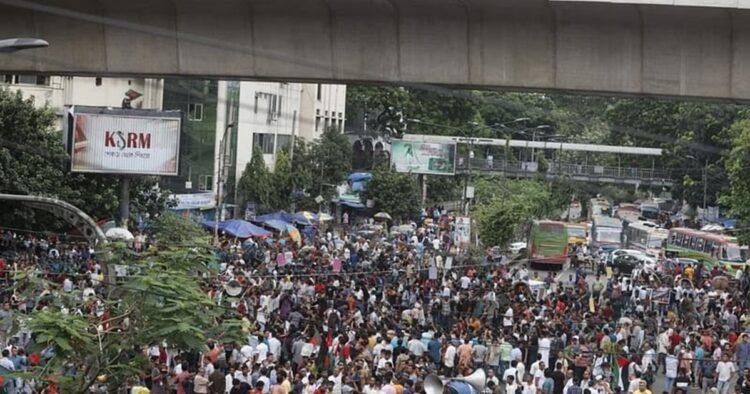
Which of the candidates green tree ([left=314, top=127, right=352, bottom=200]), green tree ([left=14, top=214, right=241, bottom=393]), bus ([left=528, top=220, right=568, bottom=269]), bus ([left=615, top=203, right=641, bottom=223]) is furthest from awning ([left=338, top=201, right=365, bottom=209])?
green tree ([left=14, top=214, right=241, bottom=393])

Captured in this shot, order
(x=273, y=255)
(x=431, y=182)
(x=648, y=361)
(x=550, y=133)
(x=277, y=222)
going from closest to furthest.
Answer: (x=648, y=361)
(x=273, y=255)
(x=277, y=222)
(x=431, y=182)
(x=550, y=133)

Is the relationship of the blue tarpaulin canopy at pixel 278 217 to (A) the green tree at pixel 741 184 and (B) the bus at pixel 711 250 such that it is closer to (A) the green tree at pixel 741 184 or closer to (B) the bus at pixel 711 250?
(B) the bus at pixel 711 250

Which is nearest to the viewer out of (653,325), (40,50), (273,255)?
(40,50)

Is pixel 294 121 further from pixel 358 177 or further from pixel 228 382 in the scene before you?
pixel 228 382

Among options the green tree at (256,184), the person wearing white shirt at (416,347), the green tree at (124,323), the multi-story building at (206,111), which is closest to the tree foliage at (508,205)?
the green tree at (256,184)

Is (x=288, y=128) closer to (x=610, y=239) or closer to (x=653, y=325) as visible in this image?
(x=610, y=239)

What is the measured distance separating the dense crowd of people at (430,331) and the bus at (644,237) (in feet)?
65.6

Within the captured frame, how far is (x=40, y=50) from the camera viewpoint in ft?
62.8

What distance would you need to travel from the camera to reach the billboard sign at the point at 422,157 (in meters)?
71.2

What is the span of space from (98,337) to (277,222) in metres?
36.7

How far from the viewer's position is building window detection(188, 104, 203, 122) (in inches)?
2201

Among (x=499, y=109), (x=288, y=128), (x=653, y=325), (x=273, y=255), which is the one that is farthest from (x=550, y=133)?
(x=653, y=325)

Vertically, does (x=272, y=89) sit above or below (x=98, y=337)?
above

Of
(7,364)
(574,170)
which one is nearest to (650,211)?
(574,170)
